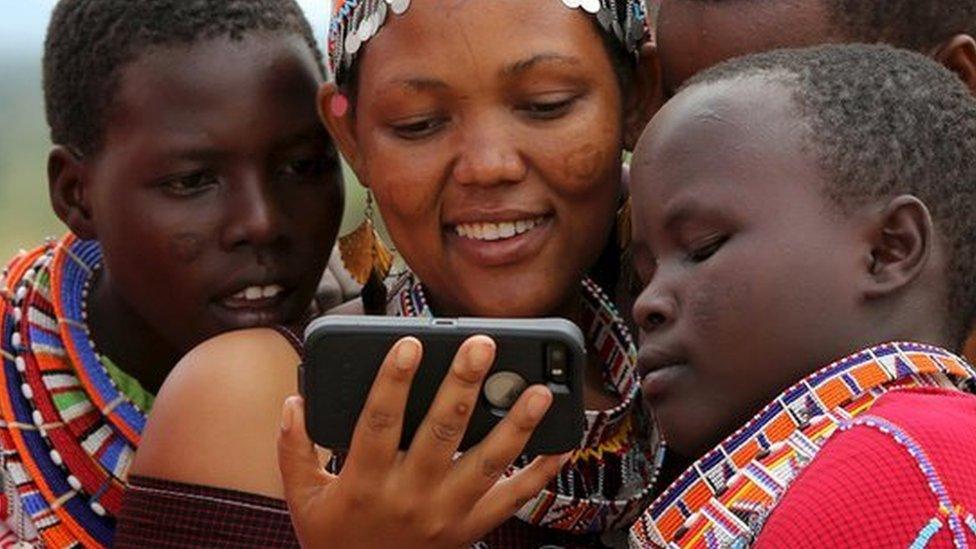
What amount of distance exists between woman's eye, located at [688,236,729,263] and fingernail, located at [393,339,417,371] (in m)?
0.42

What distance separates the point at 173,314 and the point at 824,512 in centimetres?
157

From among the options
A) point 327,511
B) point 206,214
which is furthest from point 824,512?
point 206,214

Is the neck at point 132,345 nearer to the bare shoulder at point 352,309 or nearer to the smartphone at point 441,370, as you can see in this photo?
the bare shoulder at point 352,309

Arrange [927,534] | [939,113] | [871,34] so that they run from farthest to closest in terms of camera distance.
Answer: [871,34], [939,113], [927,534]

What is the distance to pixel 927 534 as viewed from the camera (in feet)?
5.77

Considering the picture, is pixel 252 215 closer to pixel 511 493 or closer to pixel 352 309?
Answer: pixel 352 309

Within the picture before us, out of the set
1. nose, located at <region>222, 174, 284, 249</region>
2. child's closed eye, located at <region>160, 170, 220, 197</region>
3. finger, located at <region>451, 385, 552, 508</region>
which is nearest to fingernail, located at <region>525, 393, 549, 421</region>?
finger, located at <region>451, 385, 552, 508</region>

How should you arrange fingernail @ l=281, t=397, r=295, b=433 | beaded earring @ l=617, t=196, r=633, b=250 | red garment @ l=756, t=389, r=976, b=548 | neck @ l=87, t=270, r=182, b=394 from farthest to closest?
neck @ l=87, t=270, r=182, b=394 < beaded earring @ l=617, t=196, r=633, b=250 < fingernail @ l=281, t=397, r=295, b=433 < red garment @ l=756, t=389, r=976, b=548

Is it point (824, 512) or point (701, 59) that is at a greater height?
point (701, 59)

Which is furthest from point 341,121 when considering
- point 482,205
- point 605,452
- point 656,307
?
point 656,307

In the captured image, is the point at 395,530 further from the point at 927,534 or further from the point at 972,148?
the point at 972,148

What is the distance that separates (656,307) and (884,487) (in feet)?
1.55

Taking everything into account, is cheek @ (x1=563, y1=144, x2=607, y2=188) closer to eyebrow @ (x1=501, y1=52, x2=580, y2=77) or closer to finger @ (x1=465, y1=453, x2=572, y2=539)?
eyebrow @ (x1=501, y1=52, x2=580, y2=77)

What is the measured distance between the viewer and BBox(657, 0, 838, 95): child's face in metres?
2.63
